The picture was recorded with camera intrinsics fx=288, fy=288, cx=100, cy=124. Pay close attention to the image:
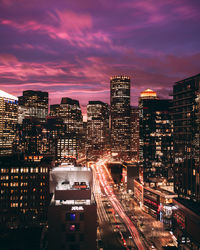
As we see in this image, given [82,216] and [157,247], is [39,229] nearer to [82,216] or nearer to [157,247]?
[82,216]

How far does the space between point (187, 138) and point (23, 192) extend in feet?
242

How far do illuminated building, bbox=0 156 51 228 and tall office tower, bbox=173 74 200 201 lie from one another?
187 feet

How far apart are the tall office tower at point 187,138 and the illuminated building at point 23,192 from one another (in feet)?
187

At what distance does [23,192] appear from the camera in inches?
4855

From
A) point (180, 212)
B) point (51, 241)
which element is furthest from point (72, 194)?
point (180, 212)

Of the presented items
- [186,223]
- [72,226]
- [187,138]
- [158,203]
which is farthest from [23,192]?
[187,138]

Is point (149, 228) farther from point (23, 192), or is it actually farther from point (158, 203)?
point (23, 192)

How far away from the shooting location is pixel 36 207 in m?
123

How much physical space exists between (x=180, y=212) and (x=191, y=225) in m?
9.51

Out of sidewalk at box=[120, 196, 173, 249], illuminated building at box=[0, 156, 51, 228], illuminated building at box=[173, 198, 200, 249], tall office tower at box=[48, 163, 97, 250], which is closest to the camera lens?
tall office tower at box=[48, 163, 97, 250]

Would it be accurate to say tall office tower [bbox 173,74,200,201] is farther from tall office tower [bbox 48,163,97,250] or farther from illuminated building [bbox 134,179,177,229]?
tall office tower [bbox 48,163,97,250]

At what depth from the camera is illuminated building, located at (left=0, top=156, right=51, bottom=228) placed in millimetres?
121250

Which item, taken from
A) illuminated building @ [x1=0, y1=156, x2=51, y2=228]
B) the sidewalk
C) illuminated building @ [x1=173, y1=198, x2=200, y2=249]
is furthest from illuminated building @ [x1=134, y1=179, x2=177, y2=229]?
illuminated building @ [x1=0, y1=156, x2=51, y2=228]

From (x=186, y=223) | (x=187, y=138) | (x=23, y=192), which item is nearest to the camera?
(x=186, y=223)
